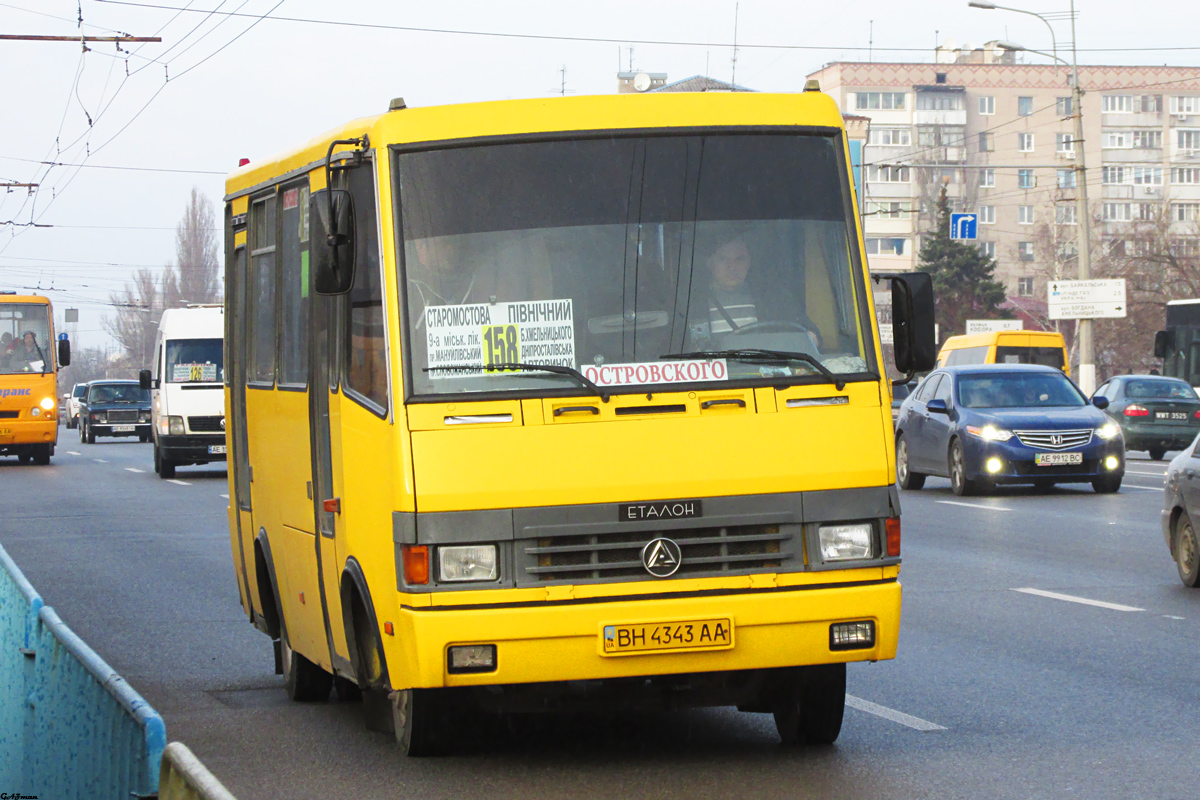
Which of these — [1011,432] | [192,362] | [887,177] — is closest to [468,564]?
[1011,432]

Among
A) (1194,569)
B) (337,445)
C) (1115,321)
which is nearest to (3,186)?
(1194,569)

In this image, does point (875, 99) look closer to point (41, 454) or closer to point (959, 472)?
point (41, 454)

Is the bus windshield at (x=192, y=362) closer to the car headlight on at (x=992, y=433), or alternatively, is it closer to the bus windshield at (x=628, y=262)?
the car headlight on at (x=992, y=433)

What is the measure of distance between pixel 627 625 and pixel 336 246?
5.70 feet

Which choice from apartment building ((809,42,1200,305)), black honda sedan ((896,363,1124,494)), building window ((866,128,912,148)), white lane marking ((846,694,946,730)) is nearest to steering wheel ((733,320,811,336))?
white lane marking ((846,694,946,730))

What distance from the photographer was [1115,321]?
84.1 m

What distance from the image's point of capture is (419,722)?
6914 mm

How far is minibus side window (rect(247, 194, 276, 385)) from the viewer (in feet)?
27.8

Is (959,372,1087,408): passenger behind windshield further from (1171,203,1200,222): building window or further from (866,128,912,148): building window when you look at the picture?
(1171,203,1200,222): building window

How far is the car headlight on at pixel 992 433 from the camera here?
22.5 metres

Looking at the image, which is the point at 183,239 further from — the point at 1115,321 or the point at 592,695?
the point at 592,695

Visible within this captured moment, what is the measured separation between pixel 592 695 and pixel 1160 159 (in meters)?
129

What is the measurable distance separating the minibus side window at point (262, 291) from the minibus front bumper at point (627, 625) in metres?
2.41

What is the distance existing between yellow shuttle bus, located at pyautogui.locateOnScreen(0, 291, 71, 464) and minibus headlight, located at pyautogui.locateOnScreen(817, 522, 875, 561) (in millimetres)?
32106
